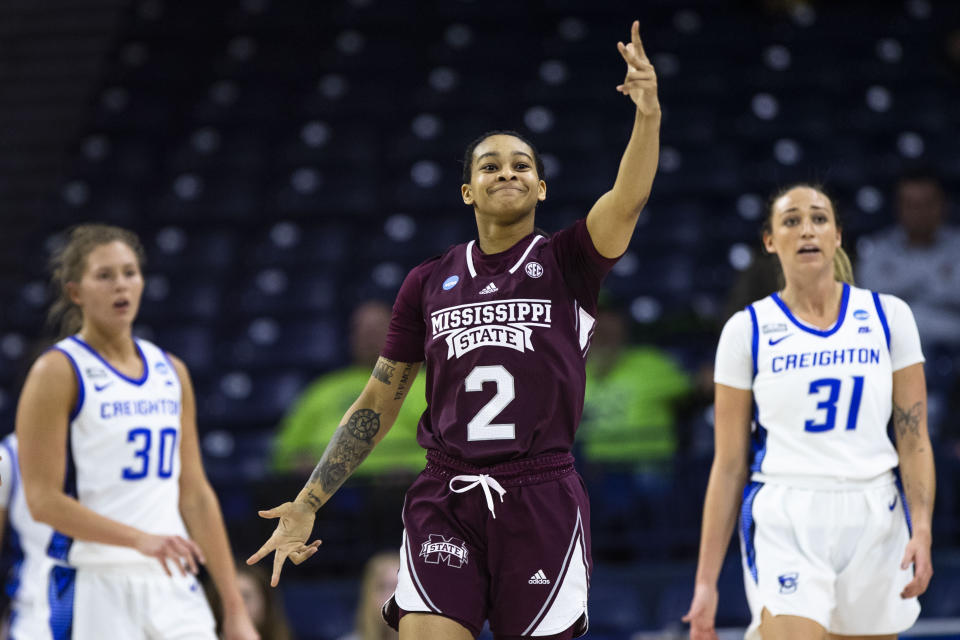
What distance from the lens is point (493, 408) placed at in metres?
3.47

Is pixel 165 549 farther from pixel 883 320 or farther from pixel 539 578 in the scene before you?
pixel 883 320

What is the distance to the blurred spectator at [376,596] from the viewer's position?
5.95 metres

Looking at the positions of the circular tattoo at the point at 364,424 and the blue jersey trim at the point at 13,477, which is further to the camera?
the blue jersey trim at the point at 13,477

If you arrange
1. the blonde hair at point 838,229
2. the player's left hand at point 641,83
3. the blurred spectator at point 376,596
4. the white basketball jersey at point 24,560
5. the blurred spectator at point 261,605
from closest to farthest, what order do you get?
1. the player's left hand at point 641,83
2. the blonde hair at point 838,229
3. the white basketball jersey at point 24,560
4. the blurred spectator at point 261,605
5. the blurred spectator at point 376,596

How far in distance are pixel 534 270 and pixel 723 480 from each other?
4.00 feet

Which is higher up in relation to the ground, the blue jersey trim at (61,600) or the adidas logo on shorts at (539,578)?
the adidas logo on shorts at (539,578)

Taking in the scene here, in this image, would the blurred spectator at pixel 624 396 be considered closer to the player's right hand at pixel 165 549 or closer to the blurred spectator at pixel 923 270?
the blurred spectator at pixel 923 270

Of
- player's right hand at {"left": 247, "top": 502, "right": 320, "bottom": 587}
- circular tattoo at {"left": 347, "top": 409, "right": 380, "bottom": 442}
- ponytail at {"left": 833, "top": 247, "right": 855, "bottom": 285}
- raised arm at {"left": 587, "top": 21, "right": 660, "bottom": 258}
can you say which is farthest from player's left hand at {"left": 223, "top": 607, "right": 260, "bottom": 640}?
ponytail at {"left": 833, "top": 247, "right": 855, "bottom": 285}

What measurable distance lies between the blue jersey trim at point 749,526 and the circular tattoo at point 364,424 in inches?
55.4

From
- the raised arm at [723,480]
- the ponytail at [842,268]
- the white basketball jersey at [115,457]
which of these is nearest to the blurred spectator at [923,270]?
the ponytail at [842,268]

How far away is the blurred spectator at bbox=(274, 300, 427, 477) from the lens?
7.30 metres

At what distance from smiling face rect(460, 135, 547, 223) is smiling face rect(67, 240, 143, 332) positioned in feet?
5.53

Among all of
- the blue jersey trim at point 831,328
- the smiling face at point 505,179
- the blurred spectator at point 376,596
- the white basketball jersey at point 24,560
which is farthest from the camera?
the blurred spectator at point 376,596

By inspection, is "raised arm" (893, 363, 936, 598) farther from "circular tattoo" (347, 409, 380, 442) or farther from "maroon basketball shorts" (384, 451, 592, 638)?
"circular tattoo" (347, 409, 380, 442)
